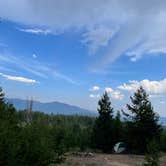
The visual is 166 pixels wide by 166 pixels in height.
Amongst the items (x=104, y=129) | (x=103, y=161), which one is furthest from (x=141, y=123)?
(x=103, y=161)

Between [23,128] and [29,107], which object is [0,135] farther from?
[29,107]

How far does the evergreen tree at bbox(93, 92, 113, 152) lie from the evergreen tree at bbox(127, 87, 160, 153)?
298 centimetres

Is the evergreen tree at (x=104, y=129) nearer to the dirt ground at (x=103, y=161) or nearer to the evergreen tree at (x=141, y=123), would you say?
the evergreen tree at (x=141, y=123)

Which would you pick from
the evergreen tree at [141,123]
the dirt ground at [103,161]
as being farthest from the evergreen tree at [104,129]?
the dirt ground at [103,161]

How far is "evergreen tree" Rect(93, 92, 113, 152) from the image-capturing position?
37.6m

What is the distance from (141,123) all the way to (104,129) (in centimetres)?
474

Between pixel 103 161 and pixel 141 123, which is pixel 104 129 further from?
pixel 103 161

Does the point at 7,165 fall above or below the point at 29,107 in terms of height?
below

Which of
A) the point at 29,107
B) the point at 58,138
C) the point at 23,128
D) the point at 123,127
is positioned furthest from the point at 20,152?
the point at 29,107

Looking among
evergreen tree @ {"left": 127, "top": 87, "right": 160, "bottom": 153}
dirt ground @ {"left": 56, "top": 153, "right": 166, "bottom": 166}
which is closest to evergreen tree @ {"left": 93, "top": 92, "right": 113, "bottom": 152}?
evergreen tree @ {"left": 127, "top": 87, "right": 160, "bottom": 153}

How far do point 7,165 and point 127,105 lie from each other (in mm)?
25015

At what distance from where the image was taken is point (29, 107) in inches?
2128

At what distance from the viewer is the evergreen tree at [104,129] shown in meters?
37.6

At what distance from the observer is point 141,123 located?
34969 millimetres
